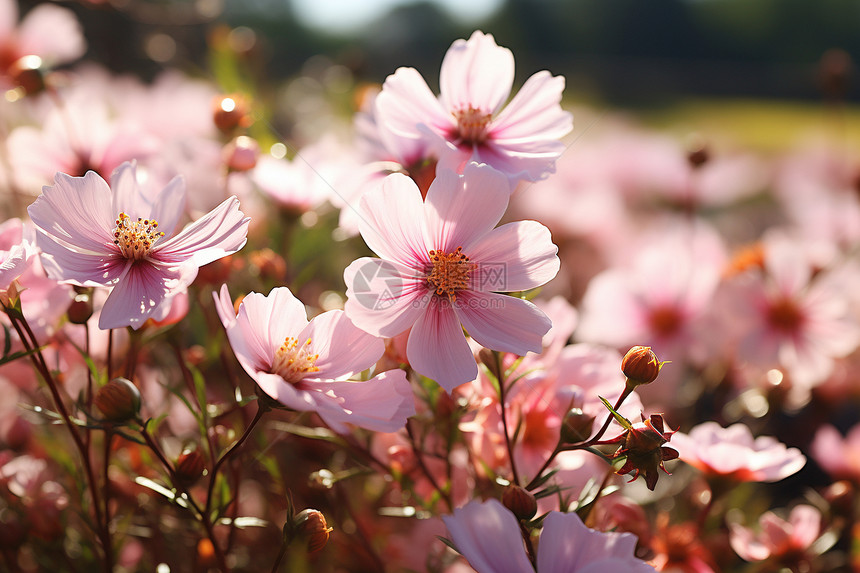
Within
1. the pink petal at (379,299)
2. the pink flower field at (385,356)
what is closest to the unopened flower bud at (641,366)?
the pink flower field at (385,356)

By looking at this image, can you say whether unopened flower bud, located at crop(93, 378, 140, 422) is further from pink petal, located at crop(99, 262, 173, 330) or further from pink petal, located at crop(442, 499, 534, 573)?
pink petal, located at crop(442, 499, 534, 573)

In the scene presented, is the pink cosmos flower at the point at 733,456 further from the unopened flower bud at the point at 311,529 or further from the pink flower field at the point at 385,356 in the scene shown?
the unopened flower bud at the point at 311,529

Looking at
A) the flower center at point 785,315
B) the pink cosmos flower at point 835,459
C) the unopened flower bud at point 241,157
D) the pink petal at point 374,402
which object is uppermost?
the unopened flower bud at point 241,157

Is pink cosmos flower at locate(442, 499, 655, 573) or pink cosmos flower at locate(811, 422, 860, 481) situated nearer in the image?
pink cosmos flower at locate(442, 499, 655, 573)

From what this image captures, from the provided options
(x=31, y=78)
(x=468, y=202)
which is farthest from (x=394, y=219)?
(x=31, y=78)

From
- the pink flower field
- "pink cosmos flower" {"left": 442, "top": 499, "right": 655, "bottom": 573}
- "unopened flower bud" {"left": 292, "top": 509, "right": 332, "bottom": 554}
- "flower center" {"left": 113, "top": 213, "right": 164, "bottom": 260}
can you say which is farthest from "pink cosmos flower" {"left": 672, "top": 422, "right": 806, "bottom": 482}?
"flower center" {"left": 113, "top": 213, "right": 164, "bottom": 260}

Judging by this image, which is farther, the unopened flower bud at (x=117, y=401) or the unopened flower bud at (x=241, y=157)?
the unopened flower bud at (x=241, y=157)

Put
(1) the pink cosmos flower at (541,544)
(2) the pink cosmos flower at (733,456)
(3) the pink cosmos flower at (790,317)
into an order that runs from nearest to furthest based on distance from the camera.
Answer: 1. (1) the pink cosmos flower at (541,544)
2. (2) the pink cosmos flower at (733,456)
3. (3) the pink cosmos flower at (790,317)
